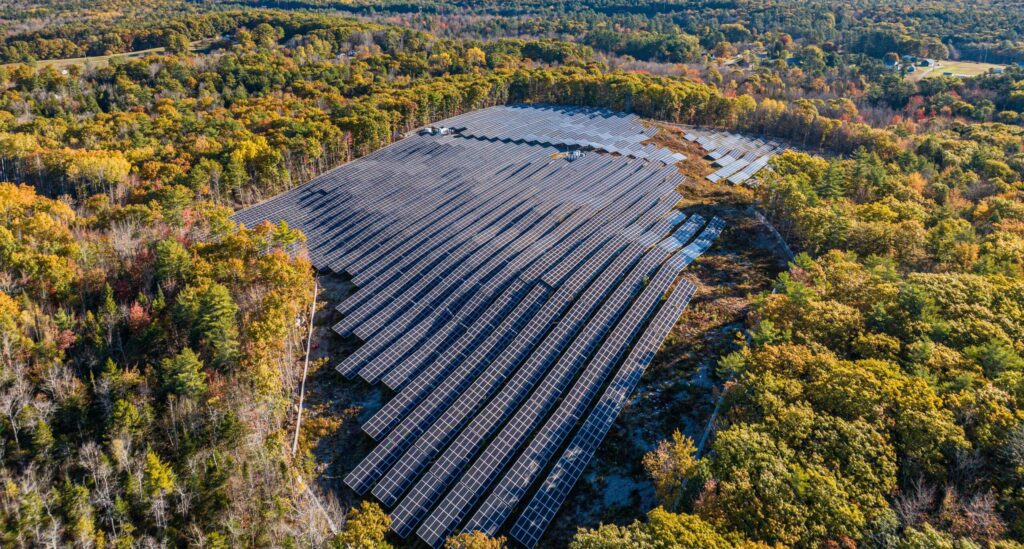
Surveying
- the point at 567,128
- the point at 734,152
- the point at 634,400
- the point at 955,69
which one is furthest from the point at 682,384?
the point at 955,69

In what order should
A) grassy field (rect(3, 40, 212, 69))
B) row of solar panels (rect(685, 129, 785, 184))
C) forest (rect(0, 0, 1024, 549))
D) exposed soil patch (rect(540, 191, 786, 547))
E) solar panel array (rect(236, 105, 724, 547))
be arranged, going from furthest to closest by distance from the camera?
grassy field (rect(3, 40, 212, 69)) → row of solar panels (rect(685, 129, 785, 184)) → solar panel array (rect(236, 105, 724, 547)) → exposed soil patch (rect(540, 191, 786, 547)) → forest (rect(0, 0, 1024, 549))

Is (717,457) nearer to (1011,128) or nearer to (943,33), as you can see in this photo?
(1011,128)

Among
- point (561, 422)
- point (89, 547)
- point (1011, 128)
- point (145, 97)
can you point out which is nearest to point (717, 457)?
point (561, 422)

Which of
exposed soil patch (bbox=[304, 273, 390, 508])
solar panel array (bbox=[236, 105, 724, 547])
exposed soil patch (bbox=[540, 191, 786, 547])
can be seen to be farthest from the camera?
exposed soil patch (bbox=[304, 273, 390, 508])

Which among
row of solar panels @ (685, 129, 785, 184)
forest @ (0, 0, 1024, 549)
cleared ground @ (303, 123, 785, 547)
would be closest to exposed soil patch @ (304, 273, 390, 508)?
cleared ground @ (303, 123, 785, 547)

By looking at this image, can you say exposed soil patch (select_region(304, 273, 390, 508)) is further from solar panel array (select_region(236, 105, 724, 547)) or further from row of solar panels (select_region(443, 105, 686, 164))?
row of solar panels (select_region(443, 105, 686, 164))

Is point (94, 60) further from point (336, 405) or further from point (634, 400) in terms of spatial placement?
point (634, 400)
